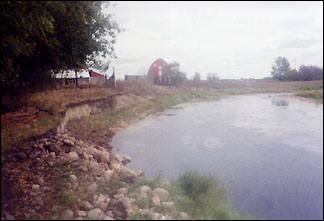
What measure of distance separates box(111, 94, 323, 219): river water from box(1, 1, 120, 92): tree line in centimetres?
452

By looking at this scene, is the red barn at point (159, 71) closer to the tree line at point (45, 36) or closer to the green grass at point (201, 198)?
the tree line at point (45, 36)

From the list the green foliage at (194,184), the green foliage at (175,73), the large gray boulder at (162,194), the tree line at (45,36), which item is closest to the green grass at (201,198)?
the green foliage at (194,184)

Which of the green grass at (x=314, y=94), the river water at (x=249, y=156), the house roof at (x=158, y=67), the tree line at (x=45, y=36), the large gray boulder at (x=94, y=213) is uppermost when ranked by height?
the house roof at (x=158, y=67)

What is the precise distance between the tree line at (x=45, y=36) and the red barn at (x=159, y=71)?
84.9ft

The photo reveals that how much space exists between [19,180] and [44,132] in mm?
2705

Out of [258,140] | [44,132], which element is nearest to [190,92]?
[258,140]

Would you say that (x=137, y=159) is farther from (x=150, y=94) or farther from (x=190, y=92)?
(x=190, y=92)

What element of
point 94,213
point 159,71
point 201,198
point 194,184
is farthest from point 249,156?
point 159,71

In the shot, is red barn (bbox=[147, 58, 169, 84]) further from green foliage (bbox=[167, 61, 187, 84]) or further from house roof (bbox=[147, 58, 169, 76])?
green foliage (bbox=[167, 61, 187, 84])

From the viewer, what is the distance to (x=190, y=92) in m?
38.1

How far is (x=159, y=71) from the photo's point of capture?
40.9 meters

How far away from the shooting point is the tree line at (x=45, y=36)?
18.7ft

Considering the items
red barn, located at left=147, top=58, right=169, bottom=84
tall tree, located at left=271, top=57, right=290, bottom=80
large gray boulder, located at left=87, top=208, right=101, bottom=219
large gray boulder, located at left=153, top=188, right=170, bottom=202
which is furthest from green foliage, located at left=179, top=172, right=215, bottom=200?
tall tree, located at left=271, top=57, right=290, bottom=80

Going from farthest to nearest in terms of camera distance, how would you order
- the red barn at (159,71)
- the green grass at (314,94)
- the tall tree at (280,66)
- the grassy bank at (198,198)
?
the tall tree at (280,66) → the red barn at (159,71) → the green grass at (314,94) → the grassy bank at (198,198)
